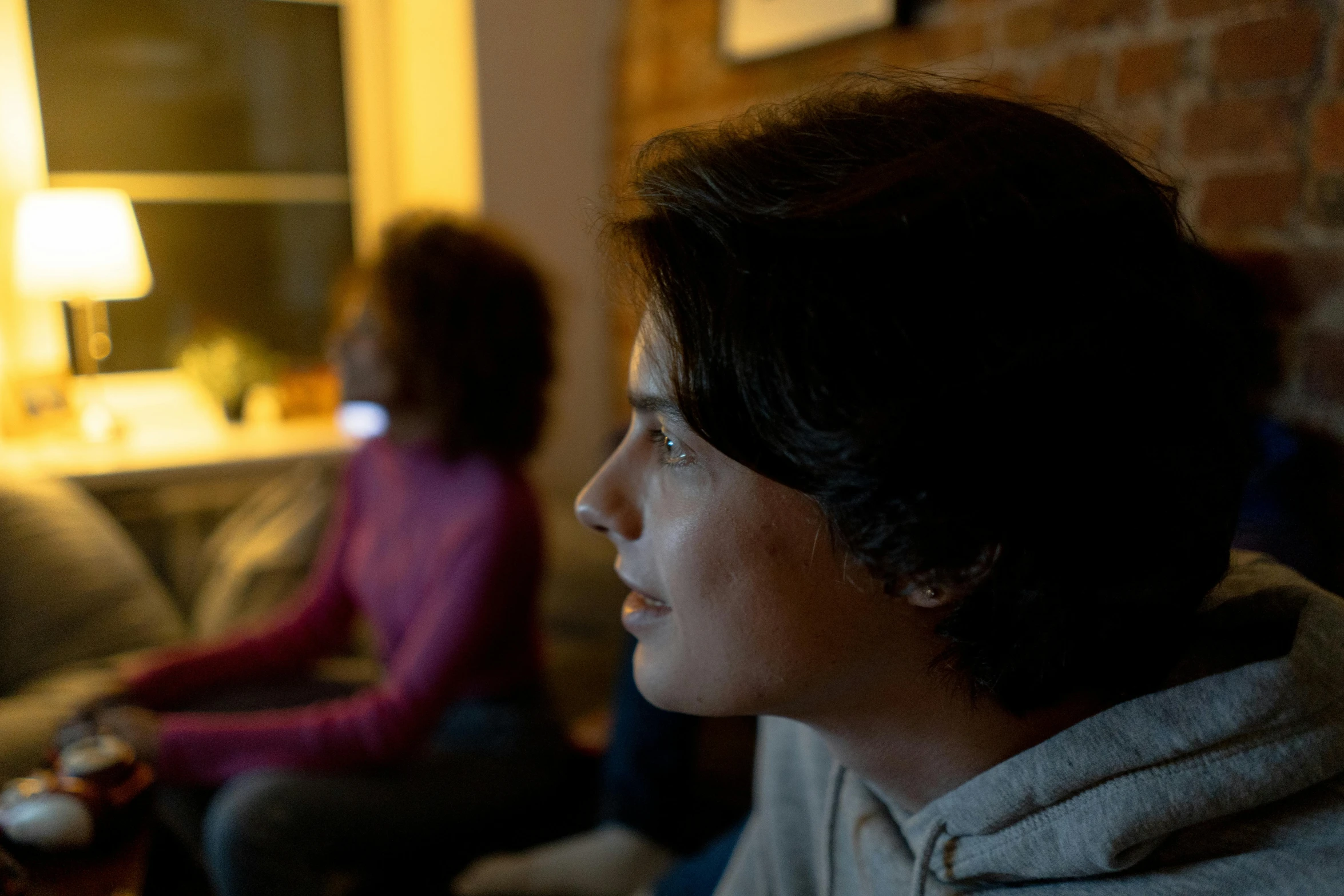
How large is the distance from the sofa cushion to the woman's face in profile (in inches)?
58.1

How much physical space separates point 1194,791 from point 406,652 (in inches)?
45.4

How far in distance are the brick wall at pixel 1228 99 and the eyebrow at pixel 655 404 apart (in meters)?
0.23

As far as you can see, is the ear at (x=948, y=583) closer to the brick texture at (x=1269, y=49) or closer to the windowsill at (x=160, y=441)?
the brick texture at (x=1269, y=49)

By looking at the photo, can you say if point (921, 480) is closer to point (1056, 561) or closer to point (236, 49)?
point (1056, 561)

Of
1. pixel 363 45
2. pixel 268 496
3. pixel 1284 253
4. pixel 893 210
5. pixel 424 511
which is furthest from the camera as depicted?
pixel 363 45

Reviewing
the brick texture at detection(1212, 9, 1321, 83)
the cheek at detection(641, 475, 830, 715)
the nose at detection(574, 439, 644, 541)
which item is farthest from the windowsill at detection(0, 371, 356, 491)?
the brick texture at detection(1212, 9, 1321, 83)

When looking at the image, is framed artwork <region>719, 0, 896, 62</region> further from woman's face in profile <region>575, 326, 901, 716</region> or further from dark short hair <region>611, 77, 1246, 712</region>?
woman's face in profile <region>575, 326, 901, 716</region>

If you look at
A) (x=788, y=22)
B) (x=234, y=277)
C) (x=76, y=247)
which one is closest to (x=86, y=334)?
(x=76, y=247)

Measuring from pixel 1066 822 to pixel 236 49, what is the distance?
3234mm

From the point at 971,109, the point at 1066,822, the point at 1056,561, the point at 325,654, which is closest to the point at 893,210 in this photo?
the point at 971,109

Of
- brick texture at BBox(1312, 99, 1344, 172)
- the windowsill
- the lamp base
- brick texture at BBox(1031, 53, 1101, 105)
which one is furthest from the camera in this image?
the lamp base

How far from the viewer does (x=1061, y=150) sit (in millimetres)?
631

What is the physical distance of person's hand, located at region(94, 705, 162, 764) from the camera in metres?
1.31

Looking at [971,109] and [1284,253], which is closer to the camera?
[971,109]
